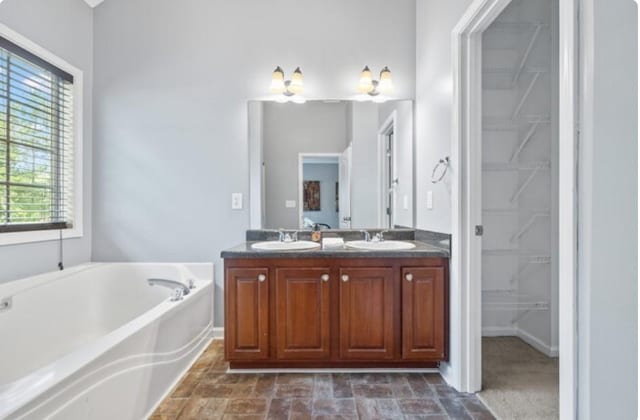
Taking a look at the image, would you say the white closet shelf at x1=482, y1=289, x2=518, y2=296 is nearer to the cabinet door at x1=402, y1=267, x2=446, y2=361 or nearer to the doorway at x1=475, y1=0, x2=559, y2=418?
the doorway at x1=475, y1=0, x2=559, y2=418

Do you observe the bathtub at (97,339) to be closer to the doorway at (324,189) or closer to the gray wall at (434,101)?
the doorway at (324,189)

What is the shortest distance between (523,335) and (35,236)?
365cm

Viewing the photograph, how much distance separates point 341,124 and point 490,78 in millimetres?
1258

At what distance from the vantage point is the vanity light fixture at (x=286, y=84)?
253 centimetres

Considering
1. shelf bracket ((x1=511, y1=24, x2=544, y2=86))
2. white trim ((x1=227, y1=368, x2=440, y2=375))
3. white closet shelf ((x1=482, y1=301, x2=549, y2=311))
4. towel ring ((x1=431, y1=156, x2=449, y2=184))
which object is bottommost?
white trim ((x1=227, y1=368, x2=440, y2=375))

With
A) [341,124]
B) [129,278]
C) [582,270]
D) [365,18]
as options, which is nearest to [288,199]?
[341,124]

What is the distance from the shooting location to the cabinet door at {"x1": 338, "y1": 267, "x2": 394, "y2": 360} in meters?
2.05

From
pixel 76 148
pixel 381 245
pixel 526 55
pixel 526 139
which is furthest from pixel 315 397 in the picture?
pixel 526 55

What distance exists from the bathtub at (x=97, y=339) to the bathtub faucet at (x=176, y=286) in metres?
0.05

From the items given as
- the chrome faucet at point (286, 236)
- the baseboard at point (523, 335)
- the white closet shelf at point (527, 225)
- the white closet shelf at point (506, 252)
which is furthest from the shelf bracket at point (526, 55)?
the chrome faucet at point (286, 236)

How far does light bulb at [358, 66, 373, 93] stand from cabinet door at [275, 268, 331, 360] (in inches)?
57.1

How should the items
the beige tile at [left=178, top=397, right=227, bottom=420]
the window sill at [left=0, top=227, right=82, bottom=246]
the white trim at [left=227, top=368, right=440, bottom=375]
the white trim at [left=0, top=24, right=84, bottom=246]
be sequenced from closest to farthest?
the beige tile at [left=178, top=397, right=227, bottom=420] → the window sill at [left=0, top=227, right=82, bottom=246] → the white trim at [left=227, top=368, right=440, bottom=375] → the white trim at [left=0, top=24, right=84, bottom=246]

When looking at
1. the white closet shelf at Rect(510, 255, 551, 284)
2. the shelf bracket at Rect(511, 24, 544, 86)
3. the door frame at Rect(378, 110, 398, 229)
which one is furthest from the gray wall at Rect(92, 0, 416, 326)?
the white closet shelf at Rect(510, 255, 551, 284)

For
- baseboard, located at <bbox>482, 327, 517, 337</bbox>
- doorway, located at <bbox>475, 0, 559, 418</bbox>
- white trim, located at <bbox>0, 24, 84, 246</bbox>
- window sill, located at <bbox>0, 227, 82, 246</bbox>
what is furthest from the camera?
baseboard, located at <bbox>482, 327, 517, 337</bbox>
